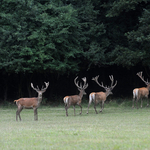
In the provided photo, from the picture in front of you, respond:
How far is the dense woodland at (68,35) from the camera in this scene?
20281 millimetres

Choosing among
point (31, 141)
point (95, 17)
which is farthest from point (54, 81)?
point (31, 141)

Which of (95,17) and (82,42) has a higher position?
(95,17)

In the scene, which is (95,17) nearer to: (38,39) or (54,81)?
(38,39)

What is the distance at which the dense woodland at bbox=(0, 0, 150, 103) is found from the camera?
2028 cm

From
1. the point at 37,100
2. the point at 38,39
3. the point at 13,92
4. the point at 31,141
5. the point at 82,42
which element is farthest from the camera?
the point at 13,92

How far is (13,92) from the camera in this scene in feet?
90.9

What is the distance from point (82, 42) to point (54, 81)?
6.37 metres

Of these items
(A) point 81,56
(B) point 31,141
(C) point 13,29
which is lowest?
(B) point 31,141

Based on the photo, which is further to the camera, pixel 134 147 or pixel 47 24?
pixel 47 24

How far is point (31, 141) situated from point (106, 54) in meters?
16.2

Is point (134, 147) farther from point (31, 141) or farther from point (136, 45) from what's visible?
point (136, 45)

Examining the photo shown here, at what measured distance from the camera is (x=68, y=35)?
21562 millimetres

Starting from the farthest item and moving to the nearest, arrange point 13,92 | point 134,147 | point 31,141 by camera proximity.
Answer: point 13,92
point 31,141
point 134,147

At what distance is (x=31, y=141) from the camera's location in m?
7.57
